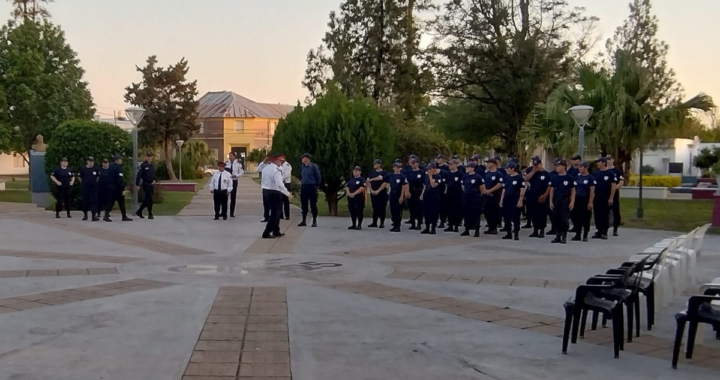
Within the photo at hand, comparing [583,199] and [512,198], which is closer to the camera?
[583,199]

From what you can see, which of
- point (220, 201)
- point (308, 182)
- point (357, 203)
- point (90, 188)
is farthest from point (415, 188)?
point (90, 188)

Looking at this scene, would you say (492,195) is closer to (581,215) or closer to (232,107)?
(581,215)

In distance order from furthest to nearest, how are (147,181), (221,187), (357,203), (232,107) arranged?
(232,107), (221,187), (147,181), (357,203)

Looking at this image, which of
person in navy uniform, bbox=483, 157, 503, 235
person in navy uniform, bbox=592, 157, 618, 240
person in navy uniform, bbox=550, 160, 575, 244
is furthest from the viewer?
person in navy uniform, bbox=483, 157, 503, 235

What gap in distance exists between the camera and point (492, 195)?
15500 mm

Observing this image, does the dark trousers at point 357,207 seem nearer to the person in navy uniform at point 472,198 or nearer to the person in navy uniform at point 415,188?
the person in navy uniform at point 415,188

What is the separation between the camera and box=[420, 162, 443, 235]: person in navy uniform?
1614cm

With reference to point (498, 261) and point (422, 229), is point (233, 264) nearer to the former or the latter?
point (498, 261)

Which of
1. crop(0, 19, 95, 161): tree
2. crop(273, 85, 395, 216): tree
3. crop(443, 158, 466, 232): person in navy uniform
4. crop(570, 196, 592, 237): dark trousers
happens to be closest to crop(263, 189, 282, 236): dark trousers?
crop(443, 158, 466, 232): person in navy uniform

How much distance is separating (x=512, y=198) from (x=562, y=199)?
103 cm

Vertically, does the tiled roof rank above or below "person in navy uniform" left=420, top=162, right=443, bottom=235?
above

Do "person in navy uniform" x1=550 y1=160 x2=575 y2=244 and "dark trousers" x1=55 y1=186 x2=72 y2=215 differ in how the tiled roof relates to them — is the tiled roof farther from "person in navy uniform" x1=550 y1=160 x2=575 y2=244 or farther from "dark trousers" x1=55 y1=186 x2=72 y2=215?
"person in navy uniform" x1=550 y1=160 x2=575 y2=244

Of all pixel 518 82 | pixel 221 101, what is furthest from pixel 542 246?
pixel 221 101

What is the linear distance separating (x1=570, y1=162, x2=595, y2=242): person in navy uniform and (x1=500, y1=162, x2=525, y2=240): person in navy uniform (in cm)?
113
